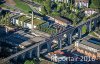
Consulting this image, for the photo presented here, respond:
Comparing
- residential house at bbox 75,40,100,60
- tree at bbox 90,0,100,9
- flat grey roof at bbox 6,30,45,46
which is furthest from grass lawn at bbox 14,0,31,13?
residential house at bbox 75,40,100,60

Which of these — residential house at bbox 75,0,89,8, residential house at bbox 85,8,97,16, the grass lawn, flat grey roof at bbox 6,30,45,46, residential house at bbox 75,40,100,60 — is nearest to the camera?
residential house at bbox 75,40,100,60

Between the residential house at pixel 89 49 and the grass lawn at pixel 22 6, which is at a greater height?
the grass lawn at pixel 22 6

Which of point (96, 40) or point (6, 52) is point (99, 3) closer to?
point (96, 40)

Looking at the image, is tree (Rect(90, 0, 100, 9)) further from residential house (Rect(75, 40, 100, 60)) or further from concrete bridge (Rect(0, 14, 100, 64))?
residential house (Rect(75, 40, 100, 60))

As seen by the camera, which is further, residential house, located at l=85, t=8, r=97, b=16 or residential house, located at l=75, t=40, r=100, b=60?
residential house, located at l=85, t=8, r=97, b=16

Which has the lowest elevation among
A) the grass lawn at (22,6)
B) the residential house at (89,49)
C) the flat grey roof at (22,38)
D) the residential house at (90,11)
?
the residential house at (89,49)

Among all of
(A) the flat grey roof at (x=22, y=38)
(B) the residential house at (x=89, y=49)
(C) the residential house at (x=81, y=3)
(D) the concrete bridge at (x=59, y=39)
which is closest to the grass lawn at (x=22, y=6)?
(C) the residential house at (x=81, y=3)

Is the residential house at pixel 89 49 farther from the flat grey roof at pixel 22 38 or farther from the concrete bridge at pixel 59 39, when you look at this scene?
the flat grey roof at pixel 22 38

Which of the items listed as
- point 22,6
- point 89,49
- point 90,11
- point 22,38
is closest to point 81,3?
point 90,11

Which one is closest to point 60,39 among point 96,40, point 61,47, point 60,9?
point 61,47
